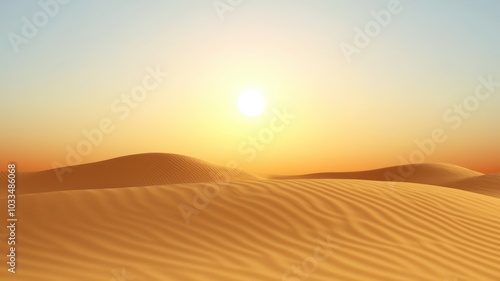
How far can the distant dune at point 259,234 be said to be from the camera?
188 inches

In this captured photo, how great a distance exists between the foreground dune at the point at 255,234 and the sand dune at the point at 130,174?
69.1 feet

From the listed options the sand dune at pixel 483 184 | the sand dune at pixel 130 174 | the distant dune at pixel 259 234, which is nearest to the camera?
the distant dune at pixel 259 234

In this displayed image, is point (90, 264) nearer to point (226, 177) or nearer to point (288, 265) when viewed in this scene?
point (288, 265)

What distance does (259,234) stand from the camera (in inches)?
235

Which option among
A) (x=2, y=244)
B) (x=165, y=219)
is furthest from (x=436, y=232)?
Answer: (x=2, y=244)

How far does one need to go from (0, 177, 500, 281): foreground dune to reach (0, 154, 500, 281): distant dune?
0.6 inches

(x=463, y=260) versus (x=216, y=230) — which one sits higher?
(x=216, y=230)

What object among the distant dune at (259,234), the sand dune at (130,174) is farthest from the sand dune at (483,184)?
the distant dune at (259,234)

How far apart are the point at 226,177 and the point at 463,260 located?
88.1 ft

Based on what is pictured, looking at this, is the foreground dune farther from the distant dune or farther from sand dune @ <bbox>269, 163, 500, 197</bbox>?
sand dune @ <bbox>269, 163, 500, 197</bbox>

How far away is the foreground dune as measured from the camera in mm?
4773

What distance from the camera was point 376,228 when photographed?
6.27 m

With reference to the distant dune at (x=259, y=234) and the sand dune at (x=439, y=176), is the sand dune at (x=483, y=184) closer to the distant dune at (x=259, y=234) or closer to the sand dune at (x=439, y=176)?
the sand dune at (x=439, y=176)

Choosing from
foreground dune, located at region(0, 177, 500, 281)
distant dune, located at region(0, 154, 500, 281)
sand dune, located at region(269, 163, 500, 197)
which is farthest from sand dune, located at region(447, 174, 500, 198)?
foreground dune, located at region(0, 177, 500, 281)
